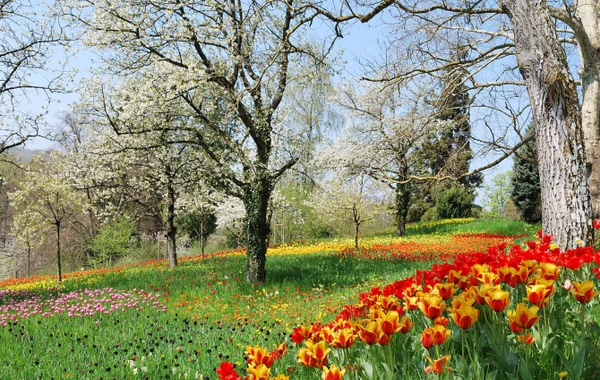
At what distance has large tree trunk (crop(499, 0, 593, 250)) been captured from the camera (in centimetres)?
421

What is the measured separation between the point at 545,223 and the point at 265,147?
5835 mm

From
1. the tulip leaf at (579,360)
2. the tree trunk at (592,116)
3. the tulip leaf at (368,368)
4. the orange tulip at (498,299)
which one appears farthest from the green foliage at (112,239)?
the tulip leaf at (579,360)

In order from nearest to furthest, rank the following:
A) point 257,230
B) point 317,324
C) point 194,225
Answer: point 317,324 < point 257,230 < point 194,225

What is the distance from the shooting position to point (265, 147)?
895cm

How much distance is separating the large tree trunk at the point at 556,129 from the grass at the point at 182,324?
3087 mm

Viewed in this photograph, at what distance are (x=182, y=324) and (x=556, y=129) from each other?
541 cm

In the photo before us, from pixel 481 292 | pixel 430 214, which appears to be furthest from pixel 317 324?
pixel 430 214

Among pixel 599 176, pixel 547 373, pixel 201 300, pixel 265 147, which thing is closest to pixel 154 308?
pixel 201 300

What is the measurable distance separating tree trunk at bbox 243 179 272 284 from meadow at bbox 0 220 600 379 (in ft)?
1.22

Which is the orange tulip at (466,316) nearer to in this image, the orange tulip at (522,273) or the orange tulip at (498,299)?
the orange tulip at (498,299)

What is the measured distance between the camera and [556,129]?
13.9 ft

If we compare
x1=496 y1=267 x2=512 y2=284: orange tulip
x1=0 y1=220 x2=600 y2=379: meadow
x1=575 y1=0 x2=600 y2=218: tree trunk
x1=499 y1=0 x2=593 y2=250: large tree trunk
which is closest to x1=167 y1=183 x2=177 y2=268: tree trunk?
x1=0 y1=220 x2=600 y2=379: meadow

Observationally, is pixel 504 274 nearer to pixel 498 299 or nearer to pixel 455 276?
pixel 455 276

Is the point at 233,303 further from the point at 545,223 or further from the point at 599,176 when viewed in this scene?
the point at 599,176
